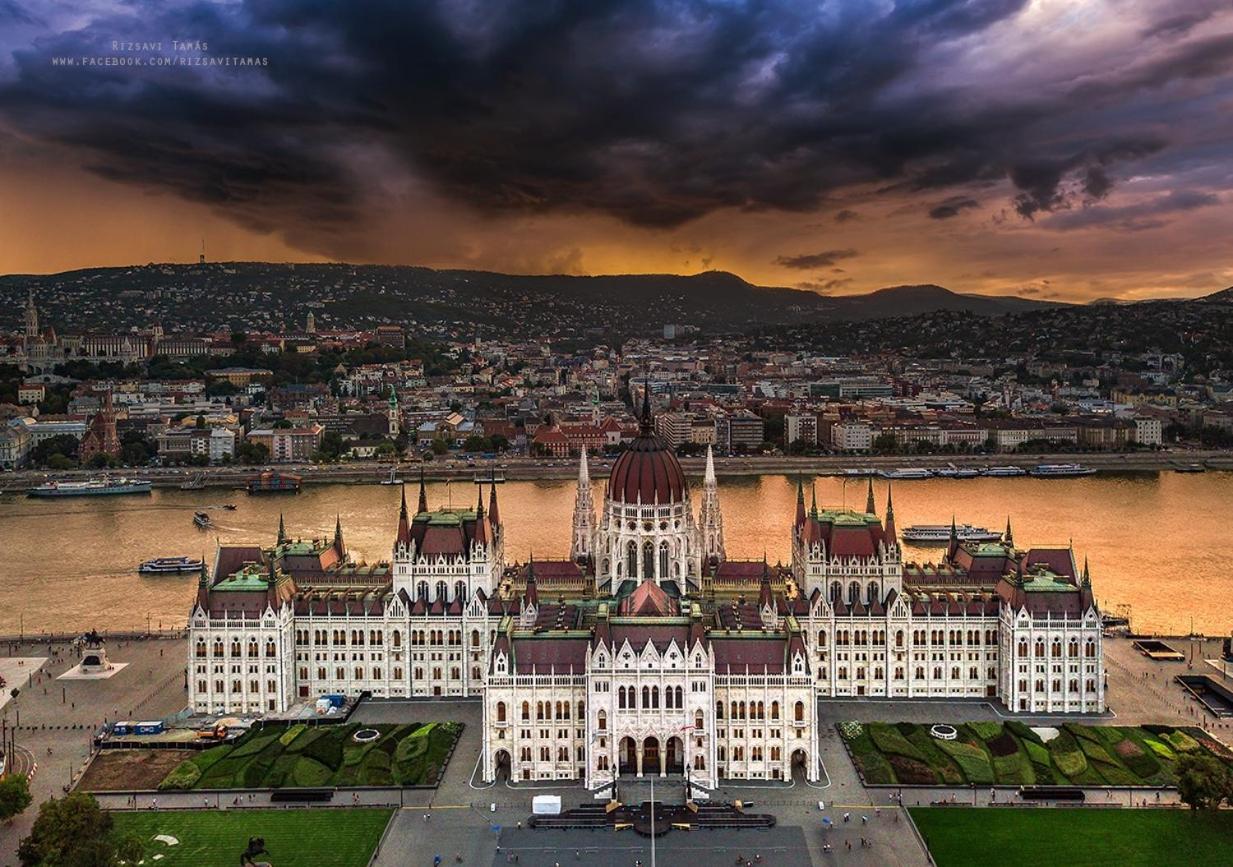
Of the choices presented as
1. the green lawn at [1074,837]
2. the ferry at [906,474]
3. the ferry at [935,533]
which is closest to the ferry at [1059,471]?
the ferry at [906,474]

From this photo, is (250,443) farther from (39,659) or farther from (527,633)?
(527,633)

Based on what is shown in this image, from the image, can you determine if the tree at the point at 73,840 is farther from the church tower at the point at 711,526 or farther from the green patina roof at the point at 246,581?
the church tower at the point at 711,526

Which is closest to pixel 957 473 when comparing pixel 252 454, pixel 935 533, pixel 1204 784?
pixel 935 533

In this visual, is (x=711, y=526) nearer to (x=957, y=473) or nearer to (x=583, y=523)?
(x=583, y=523)

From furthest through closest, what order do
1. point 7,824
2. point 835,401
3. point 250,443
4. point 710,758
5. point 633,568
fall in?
point 835,401, point 250,443, point 633,568, point 710,758, point 7,824

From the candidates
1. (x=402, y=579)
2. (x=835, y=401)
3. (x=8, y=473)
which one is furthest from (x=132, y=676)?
(x=835, y=401)

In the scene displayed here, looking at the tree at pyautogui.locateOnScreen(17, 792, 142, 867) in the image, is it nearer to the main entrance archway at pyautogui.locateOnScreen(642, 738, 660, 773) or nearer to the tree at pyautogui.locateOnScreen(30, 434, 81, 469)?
the main entrance archway at pyautogui.locateOnScreen(642, 738, 660, 773)
